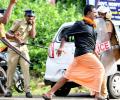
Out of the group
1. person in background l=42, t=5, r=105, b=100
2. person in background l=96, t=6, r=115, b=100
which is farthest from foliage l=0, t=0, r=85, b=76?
person in background l=42, t=5, r=105, b=100

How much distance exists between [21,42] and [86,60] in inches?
99.0

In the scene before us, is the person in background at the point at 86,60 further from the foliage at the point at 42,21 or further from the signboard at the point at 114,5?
the signboard at the point at 114,5

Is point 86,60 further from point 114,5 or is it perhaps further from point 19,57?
point 114,5

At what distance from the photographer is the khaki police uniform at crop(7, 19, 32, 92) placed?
13.5m

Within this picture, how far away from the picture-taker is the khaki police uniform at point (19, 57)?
13516 mm

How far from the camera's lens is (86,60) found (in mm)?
11406

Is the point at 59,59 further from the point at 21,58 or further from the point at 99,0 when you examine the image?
the point at 99,0

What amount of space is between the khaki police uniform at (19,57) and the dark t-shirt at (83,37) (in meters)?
2.18

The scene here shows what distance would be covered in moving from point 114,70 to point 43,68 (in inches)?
156

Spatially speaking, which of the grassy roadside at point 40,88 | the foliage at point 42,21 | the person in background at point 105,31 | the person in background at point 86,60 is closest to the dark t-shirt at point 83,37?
the person in background at point 86,60

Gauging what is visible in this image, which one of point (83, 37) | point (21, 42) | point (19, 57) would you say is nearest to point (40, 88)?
point (19, 57)

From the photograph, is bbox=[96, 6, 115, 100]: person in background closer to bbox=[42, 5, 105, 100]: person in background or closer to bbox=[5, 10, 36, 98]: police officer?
bbox=[42, 5, 105, 100]: person in background

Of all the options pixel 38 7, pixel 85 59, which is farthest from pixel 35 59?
pixel 85 59

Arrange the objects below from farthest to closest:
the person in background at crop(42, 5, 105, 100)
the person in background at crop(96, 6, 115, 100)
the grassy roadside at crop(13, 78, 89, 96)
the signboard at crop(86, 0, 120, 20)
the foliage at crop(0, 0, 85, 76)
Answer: the signboard at crop(86, 0, 120, 20) → the foliage at crop(0, 0, 85, 76) → the grassy roadside at crop(13, 78, 89, 96) → the person in background at crop(96, 6, 115, 100) → the person in background at crop(42, 5, 105, 100)
